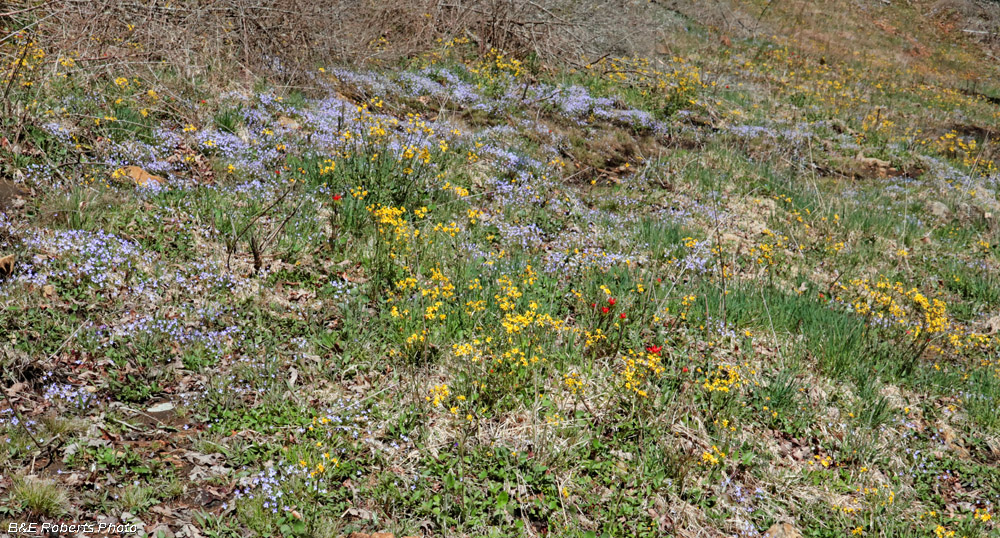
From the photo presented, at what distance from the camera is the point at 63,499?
3.01m

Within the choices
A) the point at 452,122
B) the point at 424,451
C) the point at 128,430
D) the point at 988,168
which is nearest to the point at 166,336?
the point at 128,430

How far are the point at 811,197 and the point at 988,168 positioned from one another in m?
7.24

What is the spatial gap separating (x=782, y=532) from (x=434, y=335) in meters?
2.87

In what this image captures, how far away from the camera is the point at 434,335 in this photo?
479 centimetres

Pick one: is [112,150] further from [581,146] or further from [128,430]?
[581,146]

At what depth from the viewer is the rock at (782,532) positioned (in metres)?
3.82

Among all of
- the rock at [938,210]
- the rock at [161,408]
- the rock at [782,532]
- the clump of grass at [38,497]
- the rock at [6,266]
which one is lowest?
the rock at [782,532]

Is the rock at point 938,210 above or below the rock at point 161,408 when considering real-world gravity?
below

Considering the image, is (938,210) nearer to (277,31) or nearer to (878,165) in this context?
(878,165)

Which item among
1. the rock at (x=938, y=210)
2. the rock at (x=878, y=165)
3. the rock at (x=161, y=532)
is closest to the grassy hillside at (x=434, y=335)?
the rock at (x=161, y=532)

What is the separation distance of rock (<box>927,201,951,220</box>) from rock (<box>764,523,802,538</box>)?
8593 mm

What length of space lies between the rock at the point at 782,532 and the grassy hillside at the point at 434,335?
36mm

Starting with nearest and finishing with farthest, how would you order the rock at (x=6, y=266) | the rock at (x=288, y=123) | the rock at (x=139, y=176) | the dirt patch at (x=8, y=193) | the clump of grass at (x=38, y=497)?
the clump of grass at (x=38, y=497)
the rock at (x=6, y=266)
the dirt patch at (x=8, y=193)
the rock at (x=139, y=176)
the rock at (x=288, y=123)

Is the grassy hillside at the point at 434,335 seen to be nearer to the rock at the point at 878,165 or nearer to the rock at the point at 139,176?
the rock at the point at 139,176
